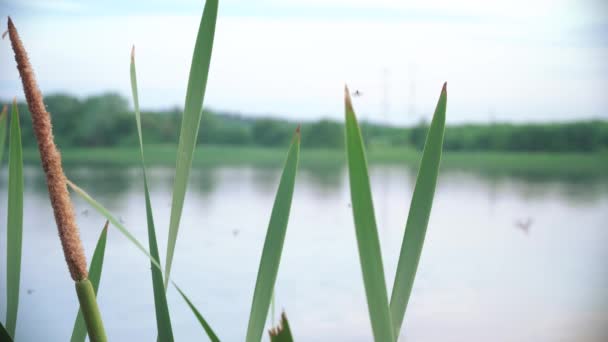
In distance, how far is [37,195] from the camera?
571 cm

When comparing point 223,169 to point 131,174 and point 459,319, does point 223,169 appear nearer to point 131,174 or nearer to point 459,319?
point 131,174

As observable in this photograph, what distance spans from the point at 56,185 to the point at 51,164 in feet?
0.04

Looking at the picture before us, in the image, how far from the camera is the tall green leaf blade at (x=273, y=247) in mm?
349

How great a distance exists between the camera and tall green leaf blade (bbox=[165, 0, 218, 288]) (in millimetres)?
338

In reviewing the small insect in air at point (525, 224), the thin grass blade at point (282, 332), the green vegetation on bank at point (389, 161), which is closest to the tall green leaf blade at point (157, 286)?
the thin grass blade at point (282, 332)

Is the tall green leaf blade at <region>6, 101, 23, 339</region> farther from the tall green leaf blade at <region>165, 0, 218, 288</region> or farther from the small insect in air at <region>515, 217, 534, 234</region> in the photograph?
the small insect in air at <region>515, 217, 534, 234</region>

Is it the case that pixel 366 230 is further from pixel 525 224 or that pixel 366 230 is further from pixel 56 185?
pixel 525 224

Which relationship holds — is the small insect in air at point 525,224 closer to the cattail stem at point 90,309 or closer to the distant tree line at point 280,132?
the distant tree line at point 280,132

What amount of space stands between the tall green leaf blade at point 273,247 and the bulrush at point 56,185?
0.09 metres

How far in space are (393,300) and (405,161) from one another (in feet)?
29.7

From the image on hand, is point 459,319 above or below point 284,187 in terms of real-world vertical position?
below

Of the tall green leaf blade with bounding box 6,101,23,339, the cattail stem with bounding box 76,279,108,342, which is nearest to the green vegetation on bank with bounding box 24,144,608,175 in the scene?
the tall green leaf blade with bounding box 6,101,23,339

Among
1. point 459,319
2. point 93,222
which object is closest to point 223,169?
point 93,222

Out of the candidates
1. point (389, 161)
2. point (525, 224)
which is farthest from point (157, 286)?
point (389, 161)
